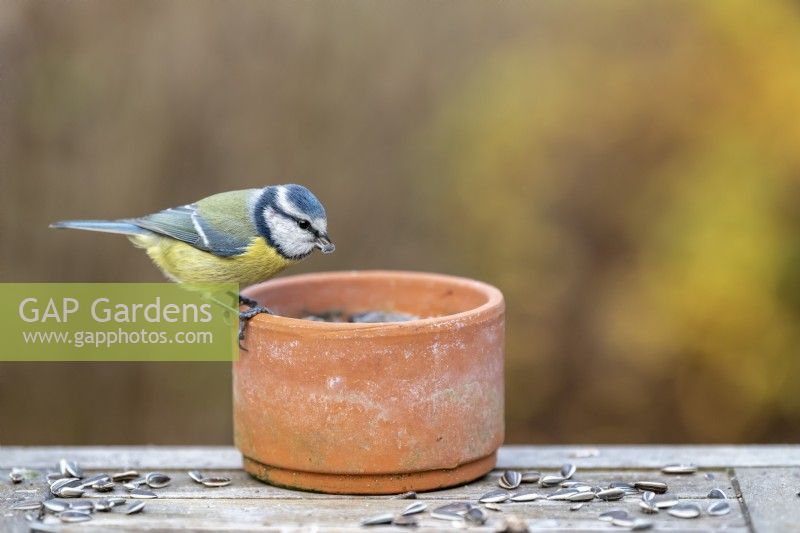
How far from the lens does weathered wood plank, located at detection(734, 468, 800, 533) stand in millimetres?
2672

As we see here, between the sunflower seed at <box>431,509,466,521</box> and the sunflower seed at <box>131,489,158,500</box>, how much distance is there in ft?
2.63

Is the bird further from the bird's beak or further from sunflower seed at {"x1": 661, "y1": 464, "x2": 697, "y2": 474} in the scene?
sunflower seed at {"x1": 661, "y1": 464, "x2": 697, "y2": 474}

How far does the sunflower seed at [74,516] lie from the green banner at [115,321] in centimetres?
71

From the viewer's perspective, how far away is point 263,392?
9.76ft

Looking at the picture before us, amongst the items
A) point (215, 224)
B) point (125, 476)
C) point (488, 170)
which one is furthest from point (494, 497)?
point (488, 170)

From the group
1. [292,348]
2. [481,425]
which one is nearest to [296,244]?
[292,348]

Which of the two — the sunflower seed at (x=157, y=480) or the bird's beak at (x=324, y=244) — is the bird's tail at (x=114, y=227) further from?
the sunflower seed at (x=157, y=480)

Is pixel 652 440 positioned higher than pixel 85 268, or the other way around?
pixel 85 268

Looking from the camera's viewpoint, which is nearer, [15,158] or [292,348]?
[292,348]

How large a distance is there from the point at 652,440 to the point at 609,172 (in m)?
1.41

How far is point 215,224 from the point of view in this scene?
3510 mm

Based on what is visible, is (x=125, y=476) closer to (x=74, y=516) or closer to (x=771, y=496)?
(x=74, y=516)

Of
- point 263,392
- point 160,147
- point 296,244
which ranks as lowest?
point 263,392

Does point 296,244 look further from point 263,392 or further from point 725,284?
point 725,284
